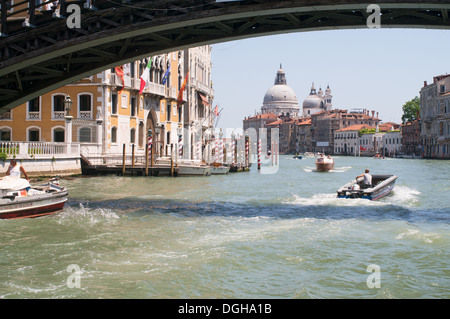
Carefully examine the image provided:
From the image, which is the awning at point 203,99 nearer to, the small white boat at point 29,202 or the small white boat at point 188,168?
the small white boat at point 188,168

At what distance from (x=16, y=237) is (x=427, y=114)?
89033 mm

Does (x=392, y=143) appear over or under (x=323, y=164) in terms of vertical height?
over

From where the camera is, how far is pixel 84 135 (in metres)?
33.6

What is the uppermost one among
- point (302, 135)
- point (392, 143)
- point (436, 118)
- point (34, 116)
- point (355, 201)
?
point (436, 118)

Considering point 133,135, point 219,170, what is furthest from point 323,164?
point 133,135

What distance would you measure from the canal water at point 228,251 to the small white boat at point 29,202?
279 mm

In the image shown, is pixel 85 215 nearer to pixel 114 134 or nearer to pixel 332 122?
pixel 114 134

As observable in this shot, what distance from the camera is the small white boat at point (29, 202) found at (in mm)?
13008

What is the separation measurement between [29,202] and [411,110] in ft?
342

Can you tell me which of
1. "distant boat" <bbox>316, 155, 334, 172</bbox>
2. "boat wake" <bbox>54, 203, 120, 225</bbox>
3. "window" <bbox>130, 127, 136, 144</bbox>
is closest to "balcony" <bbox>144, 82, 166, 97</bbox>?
"window" <bbox>130, 127, 136, 144</bbox>

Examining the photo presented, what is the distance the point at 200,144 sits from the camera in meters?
51.3

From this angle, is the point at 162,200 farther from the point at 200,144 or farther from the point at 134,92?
the point at 200,144

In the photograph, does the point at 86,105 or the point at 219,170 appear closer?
the point at 86,105
